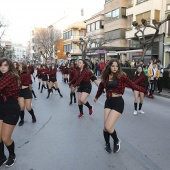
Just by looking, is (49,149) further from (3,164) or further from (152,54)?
(152,54)

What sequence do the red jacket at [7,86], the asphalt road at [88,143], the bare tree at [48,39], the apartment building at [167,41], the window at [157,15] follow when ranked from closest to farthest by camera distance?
the red jacket at [7,86]
the asphalt road at [88,143]
the apartment building at [167,41]
the window at [157,15]
the bare tree at [48,39]

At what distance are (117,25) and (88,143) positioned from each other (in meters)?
32.0

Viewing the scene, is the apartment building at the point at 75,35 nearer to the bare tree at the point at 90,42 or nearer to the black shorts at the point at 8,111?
the bare tree at the point at 90,42

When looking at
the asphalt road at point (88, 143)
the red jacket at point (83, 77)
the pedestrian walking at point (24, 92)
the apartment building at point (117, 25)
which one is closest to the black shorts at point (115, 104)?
the asphalt road at point (88, 143)

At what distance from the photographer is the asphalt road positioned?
155 inches

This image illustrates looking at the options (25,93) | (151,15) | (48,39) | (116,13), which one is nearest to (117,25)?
(116,13)

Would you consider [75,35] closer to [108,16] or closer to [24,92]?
[108,16]

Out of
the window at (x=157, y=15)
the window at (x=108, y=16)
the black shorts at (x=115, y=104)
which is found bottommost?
the black shorts at (x=115, y=104)

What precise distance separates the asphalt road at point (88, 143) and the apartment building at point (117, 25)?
26.7 metres

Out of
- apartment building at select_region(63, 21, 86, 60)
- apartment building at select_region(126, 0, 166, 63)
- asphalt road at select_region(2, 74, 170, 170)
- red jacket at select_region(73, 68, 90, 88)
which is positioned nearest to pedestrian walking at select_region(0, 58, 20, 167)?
asphalt road at select_region(2, 74, 170, 170)

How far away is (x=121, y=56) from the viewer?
3412 centimetres

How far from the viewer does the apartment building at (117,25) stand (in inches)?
1340

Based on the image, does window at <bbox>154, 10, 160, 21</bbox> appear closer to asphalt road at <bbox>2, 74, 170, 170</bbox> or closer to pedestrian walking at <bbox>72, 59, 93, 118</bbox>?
asphalt road at <bbox>2, 74, 170, 170</bbox>

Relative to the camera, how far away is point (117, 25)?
34969mm
